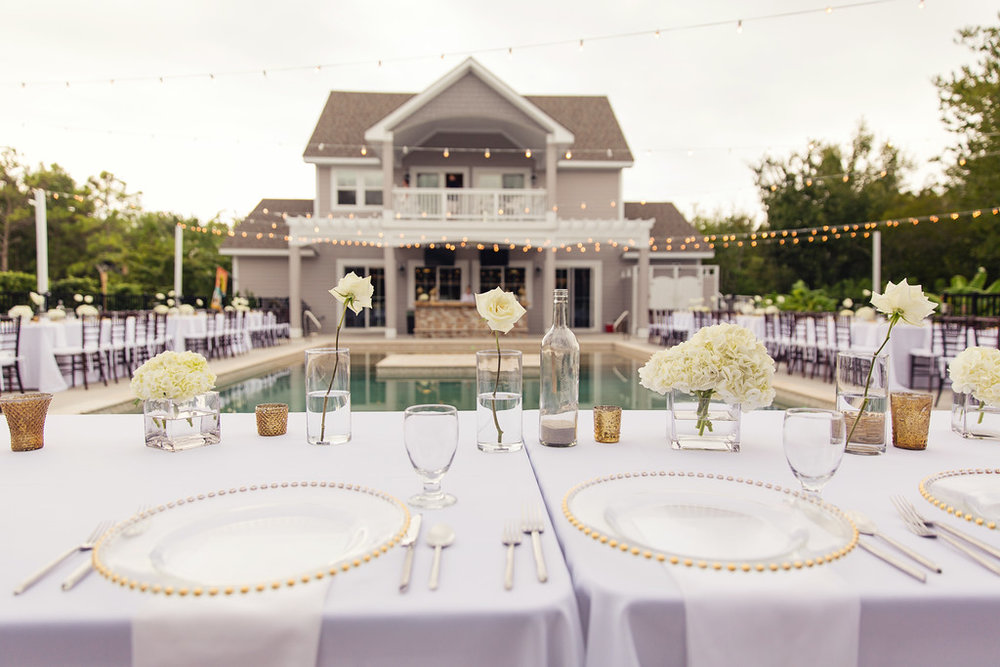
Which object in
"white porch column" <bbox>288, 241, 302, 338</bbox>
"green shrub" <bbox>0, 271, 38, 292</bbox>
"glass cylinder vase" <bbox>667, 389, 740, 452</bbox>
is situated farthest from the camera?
"green shrub" <bbox>0, 271, 38, 292</bbox>

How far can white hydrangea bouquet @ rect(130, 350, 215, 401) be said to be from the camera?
1438 millimetres

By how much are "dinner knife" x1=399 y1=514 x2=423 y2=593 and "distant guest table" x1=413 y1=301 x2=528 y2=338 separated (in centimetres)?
1338

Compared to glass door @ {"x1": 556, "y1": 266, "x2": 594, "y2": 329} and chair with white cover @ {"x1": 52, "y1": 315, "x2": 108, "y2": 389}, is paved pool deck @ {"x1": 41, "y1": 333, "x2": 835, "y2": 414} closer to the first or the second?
chair with white cover @ {"x1": 52, "y1": 315, "x2": 108, "y2": 389}

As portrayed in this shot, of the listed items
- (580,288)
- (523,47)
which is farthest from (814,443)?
(580,288)

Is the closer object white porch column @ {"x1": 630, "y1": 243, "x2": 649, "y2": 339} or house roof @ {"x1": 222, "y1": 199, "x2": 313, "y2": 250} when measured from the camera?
white porch column @ {"x1": 630, "y1": 243, "x2": 649, "y2": 339}

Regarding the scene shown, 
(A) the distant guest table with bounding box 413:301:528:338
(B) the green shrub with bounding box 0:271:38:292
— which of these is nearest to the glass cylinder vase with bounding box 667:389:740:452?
(A) the distant guest table with bounding box 413:301:528:338

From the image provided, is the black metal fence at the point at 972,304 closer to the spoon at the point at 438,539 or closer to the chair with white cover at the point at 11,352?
the spoon at the point at 438,539

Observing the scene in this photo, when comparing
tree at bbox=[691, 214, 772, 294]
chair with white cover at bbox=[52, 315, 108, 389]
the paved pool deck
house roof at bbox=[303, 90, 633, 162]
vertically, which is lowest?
the paved pool deck

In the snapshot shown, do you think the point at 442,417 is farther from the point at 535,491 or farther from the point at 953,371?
the point at 953,371

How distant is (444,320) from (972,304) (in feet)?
36.4

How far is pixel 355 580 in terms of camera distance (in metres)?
0.77

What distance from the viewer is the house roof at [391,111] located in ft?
53.0

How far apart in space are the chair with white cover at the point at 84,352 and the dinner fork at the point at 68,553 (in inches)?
285

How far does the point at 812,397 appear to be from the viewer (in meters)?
6.25
